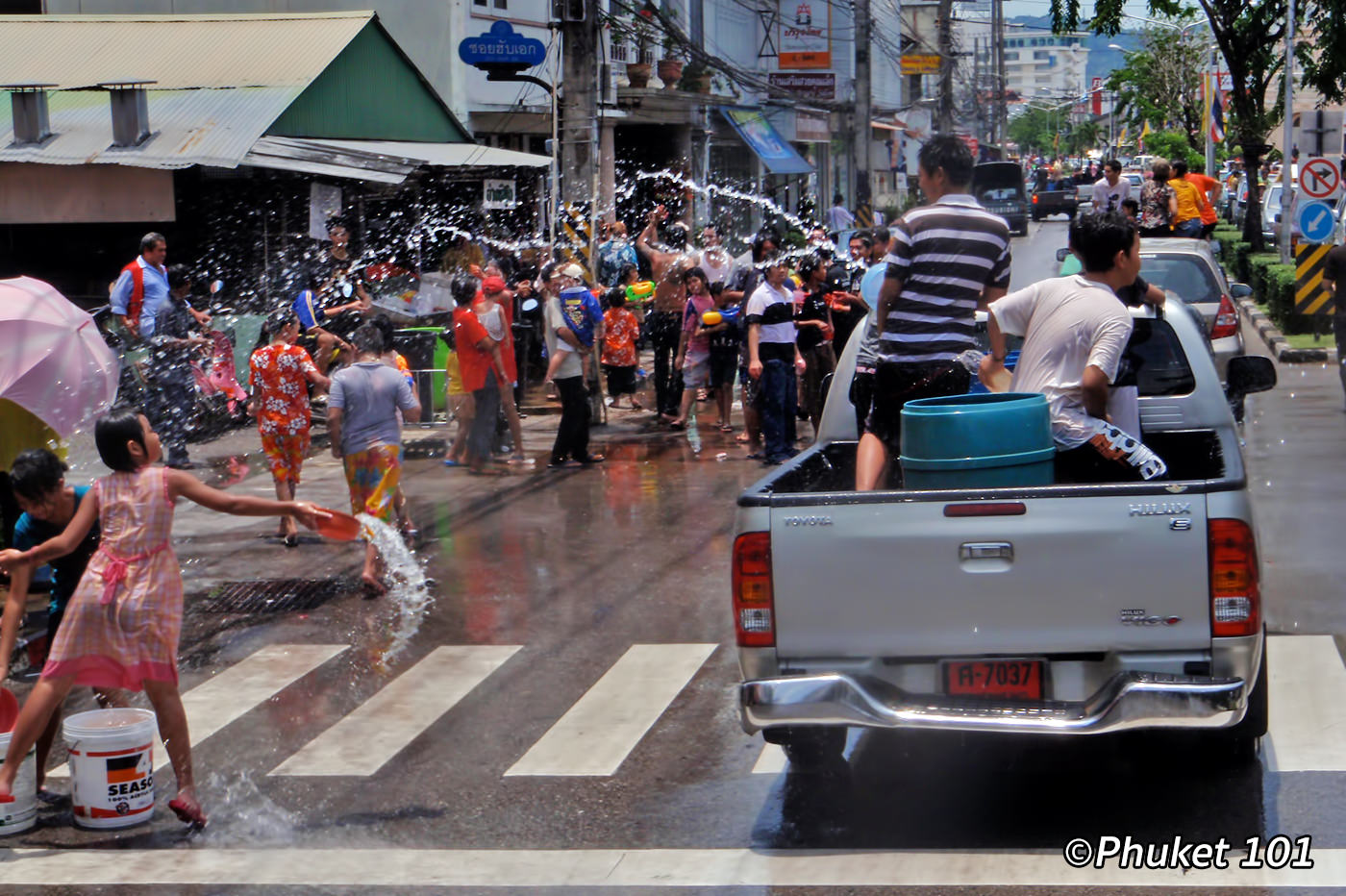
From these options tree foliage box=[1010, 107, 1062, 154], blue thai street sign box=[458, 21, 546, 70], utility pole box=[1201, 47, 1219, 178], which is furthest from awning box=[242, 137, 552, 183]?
tree foliage box=[1010, 107, 1062, 154]

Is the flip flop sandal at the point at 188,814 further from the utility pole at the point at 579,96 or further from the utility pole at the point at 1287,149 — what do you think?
the utility pole at the point at 1287,149

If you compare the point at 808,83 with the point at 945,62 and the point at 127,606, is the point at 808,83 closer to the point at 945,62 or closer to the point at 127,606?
the point at 945,62

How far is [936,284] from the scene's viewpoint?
6.94 m

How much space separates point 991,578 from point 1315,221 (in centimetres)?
1647

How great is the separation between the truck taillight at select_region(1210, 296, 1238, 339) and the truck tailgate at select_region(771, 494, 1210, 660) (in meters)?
9.05

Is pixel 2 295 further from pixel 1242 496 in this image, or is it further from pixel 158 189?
pixel 158 189

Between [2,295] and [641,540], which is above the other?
[2,295]

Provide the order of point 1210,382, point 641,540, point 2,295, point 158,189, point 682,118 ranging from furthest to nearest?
point 682,118, point 158,189, point 641,540, point 2,295, point 1210,382

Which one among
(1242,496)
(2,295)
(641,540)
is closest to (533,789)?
(1242,496)

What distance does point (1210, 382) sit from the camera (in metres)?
7.21

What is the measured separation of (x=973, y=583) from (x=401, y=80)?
19.0 meters

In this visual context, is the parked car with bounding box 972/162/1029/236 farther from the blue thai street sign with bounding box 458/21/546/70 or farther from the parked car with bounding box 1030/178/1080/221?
the blue thai street sign with bounding box 458/21/546/70

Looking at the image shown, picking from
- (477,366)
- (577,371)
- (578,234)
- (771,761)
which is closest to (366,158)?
(578,234)

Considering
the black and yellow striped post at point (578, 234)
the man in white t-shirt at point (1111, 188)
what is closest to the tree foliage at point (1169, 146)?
the man in white t-shirt at point (1111, 188)
